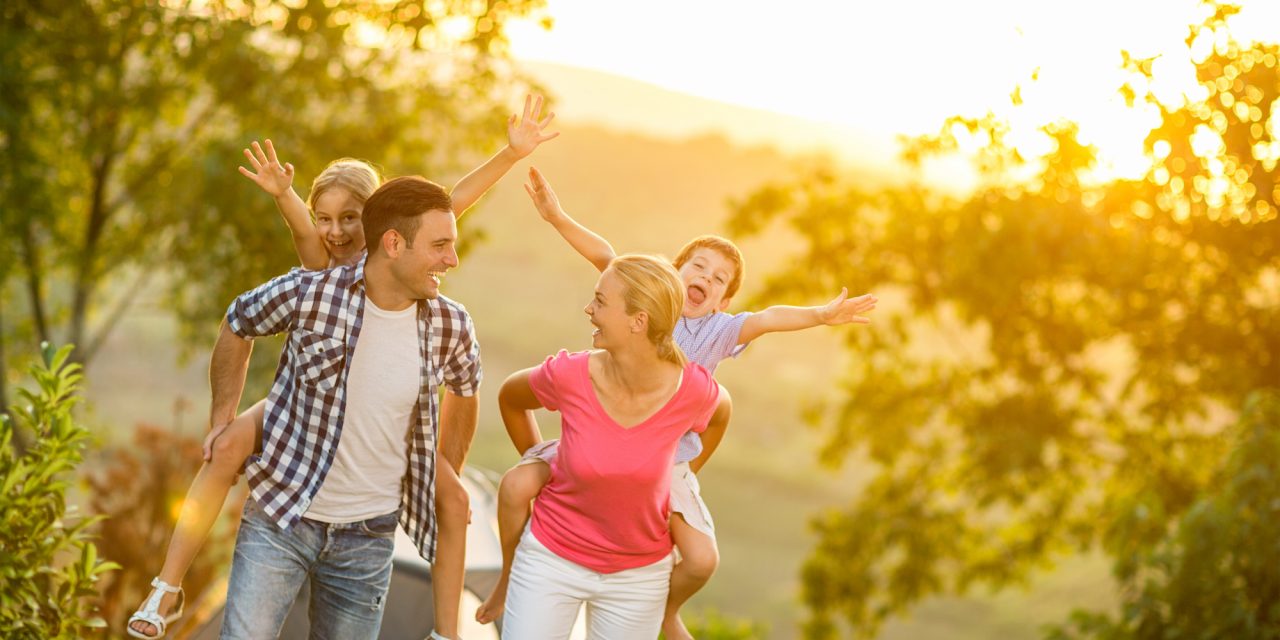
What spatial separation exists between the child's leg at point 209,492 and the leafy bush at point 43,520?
91 cm

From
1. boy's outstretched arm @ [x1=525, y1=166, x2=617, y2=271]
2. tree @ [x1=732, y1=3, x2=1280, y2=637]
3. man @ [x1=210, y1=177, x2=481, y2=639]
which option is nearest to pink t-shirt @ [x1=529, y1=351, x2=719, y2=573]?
man @ [x1=210, y1=177, x2=481, y2=639]

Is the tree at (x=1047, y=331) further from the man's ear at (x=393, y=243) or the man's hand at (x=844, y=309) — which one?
the man's ear at (x=393, y=243)

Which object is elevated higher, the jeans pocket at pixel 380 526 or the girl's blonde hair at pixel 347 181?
the girl's blonde hair at pixel 347 181

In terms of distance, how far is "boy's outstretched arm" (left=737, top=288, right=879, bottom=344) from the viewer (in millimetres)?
3242

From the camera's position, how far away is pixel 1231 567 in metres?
6.47

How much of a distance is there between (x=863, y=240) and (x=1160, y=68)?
4.35m

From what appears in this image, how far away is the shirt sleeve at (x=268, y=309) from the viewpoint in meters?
3.02

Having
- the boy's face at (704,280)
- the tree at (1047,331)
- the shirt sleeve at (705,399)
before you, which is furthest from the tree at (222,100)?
the shirt sleeve at (705,399)

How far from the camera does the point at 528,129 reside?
136 inches

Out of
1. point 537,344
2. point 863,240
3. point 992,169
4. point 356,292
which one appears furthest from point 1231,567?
point 537,344

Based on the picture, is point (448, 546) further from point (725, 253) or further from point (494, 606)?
point (725, 253)

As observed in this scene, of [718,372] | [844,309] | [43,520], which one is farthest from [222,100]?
[718,372]

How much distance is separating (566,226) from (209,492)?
3.87ft

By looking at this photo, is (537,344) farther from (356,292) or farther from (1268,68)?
(356,292)
